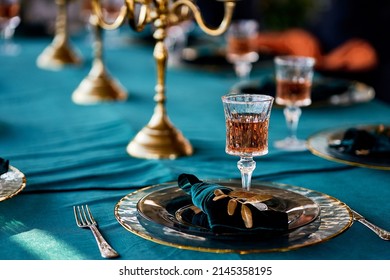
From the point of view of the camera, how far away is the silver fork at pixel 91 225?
1.09 meters

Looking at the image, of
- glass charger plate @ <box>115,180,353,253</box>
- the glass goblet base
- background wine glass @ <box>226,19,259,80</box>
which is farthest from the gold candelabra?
background wine glass @ <box>226,19,259,80</box>

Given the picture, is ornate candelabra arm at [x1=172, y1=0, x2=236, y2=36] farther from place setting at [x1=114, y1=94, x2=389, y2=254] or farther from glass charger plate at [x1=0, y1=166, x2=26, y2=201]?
glass charger plate at [x1=0, y1=166, x2=26, y2=201]

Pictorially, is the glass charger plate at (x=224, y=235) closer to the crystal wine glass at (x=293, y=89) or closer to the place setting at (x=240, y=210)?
the place setting at (x=240, y=210)

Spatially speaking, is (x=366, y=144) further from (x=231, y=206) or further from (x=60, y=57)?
(x=60, y=57)

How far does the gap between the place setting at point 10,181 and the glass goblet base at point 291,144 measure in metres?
0.68

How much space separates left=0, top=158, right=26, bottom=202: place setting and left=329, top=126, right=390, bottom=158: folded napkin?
0.73 m

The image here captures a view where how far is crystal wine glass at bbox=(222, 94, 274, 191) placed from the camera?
133 centimetres

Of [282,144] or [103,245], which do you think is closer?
[103,245]

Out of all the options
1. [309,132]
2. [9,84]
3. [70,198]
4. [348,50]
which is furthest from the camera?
[348,50]

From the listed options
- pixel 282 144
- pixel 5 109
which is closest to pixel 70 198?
pixel 282 144

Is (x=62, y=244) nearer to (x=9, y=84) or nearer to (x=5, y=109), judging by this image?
(x=5, y=109)

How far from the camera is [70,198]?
1.40 m

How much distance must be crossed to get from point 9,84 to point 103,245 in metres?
1.72
